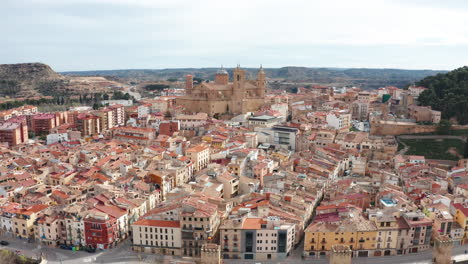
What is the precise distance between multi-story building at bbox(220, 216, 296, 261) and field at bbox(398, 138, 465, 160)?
91.2 feet

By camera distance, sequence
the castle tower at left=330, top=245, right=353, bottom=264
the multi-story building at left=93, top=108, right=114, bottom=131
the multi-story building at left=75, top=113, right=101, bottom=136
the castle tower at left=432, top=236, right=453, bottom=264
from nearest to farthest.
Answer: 1. the castle tower at left=330, top=245, right=353, bottom=264
2. the castle tower at left=432, top=236, right=453, bottom=264
3. the multi-story building at left=75, top=113, right=101, bottom=136
4. the multi-story building at left=93, top=108, right=114, bottom=131

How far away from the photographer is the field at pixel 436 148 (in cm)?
4670

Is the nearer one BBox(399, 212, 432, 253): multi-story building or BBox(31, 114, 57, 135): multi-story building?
BBox(399, 212, 432, 253): multi-story building

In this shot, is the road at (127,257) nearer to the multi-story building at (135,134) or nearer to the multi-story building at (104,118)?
the multi-story building at (135,134)

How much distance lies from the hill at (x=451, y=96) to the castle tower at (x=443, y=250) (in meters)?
36.2

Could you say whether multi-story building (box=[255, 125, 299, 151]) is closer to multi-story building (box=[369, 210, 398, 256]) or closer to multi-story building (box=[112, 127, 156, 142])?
multi-story building (box=[112, 127, 156, 142])

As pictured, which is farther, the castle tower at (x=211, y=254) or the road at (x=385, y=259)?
the road at (x=385, y=259)

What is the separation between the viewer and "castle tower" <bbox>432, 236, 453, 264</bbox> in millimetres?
25169

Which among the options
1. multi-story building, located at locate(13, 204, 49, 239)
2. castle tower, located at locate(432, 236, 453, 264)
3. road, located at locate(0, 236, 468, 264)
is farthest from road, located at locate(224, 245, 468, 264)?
multi-story building, located at locate(13, 204, 49, 239)

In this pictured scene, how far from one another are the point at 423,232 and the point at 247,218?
12.5 metres

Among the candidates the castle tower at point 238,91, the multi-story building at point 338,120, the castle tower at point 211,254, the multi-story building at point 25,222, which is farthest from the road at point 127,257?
the castle tower at point 238,91

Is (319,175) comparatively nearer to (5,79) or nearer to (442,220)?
(442,220)

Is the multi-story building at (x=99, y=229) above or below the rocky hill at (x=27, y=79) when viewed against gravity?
below

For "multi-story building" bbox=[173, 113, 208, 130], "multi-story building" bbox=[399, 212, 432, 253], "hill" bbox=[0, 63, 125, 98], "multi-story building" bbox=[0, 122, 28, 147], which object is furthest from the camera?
"hill" bbox=[0, 63, 125, 98]
